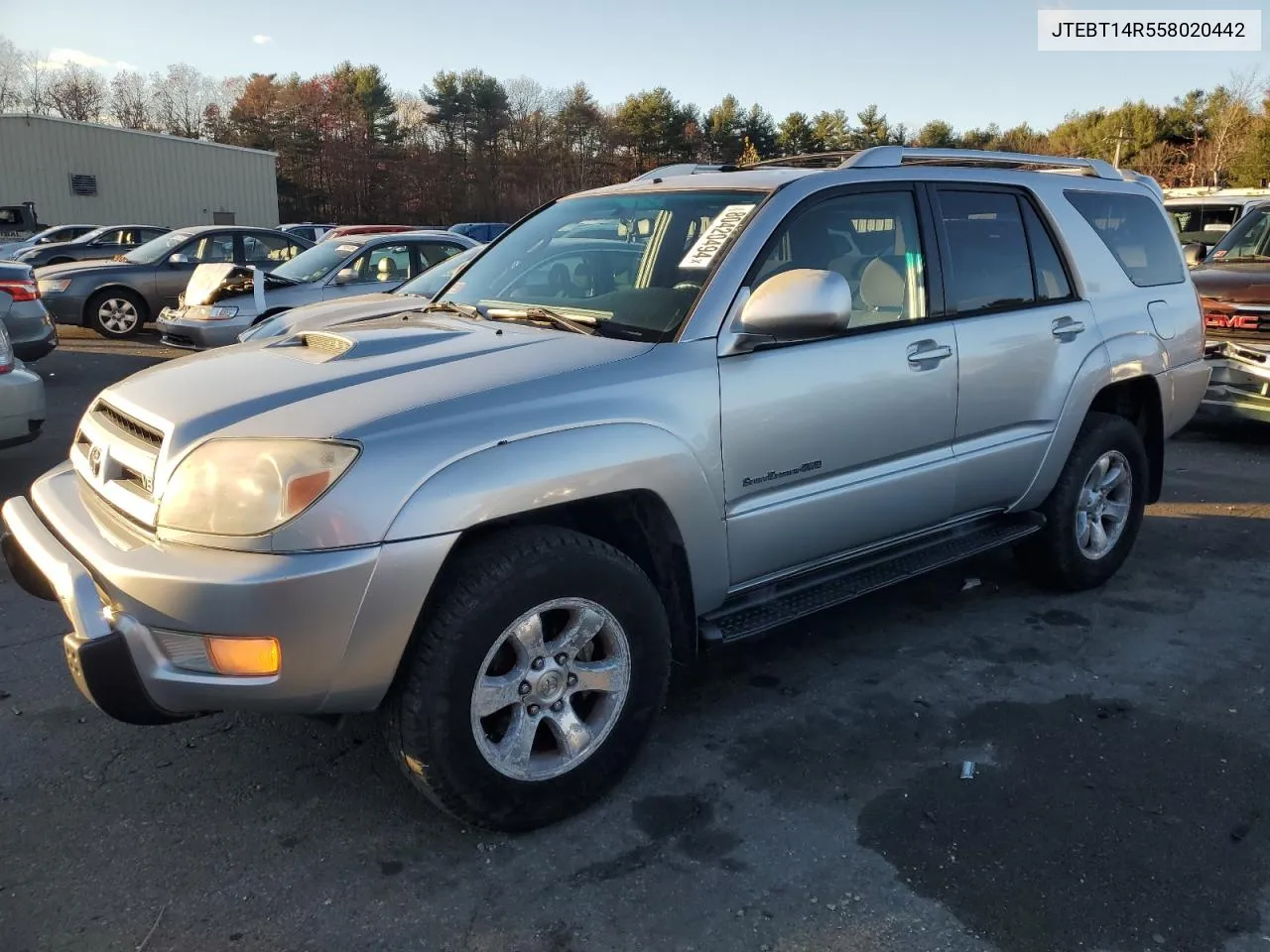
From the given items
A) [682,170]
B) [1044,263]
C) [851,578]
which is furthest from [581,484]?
[1044,263]

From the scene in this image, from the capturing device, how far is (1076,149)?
46.2 meters

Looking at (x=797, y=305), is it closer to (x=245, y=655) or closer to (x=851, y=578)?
(x=851, y=578)

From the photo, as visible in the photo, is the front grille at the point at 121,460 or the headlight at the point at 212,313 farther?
the headlight at the point at 212,313

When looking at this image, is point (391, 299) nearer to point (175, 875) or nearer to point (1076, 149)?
point (175, 875)

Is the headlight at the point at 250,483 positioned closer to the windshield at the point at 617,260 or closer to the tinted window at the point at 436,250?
the windshield at the point at 617,260

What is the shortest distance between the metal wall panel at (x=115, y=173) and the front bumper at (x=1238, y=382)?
33866mm

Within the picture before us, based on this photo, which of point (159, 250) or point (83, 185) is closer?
point (159, 250)

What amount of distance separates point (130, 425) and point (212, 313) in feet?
27.1

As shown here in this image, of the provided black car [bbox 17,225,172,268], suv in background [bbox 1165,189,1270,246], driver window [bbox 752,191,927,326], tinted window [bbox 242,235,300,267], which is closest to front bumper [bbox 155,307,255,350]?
tinted window [bbox 242,235,300,267]

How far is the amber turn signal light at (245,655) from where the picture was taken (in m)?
2.35

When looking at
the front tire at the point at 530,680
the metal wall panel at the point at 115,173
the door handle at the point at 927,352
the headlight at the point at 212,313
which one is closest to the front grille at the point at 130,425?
the front tire at the point at 530,680

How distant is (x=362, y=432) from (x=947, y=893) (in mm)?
1868

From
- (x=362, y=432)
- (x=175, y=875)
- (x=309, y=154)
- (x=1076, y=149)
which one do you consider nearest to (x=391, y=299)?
(x=362, y=432)

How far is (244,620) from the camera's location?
2.32 metres
